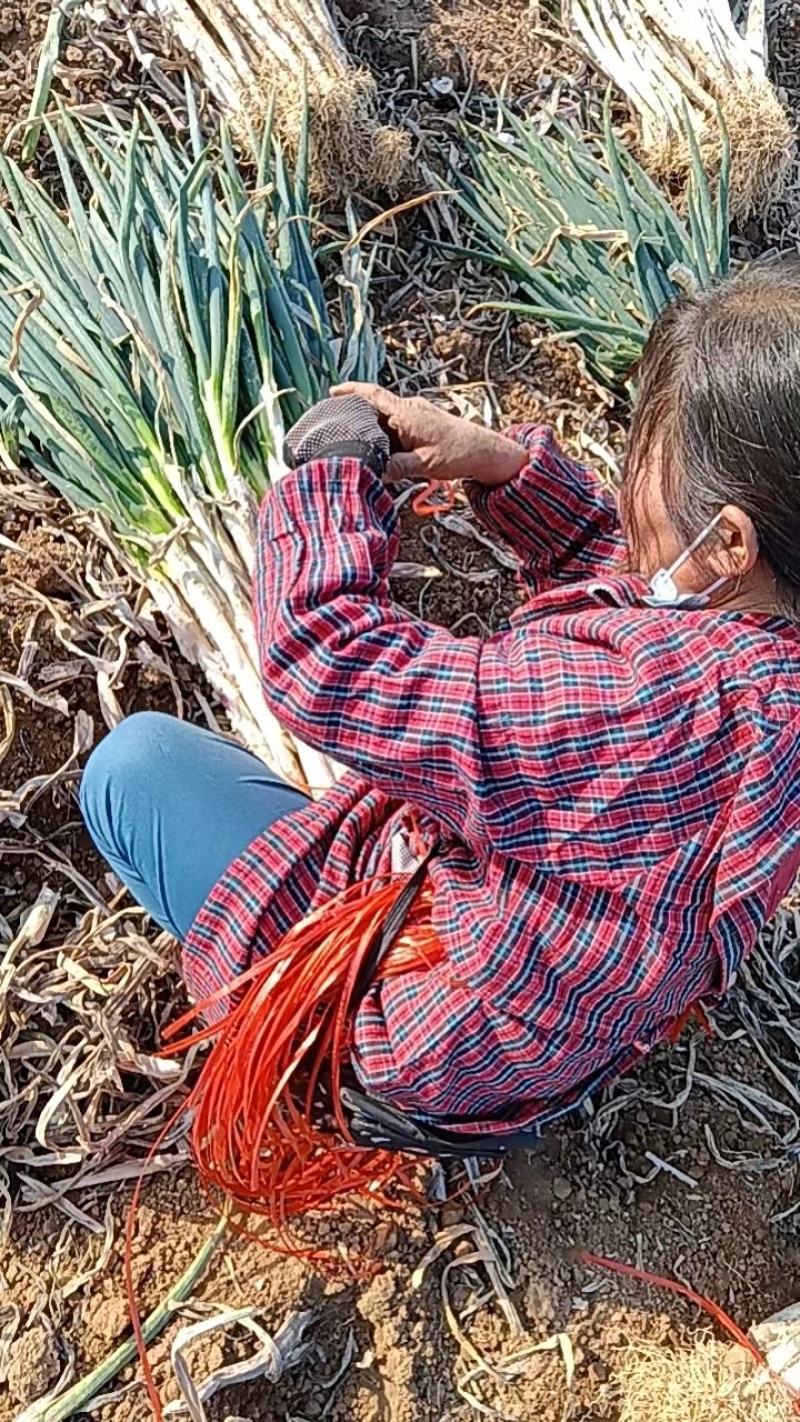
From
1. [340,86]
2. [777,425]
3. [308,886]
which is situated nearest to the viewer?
[777,425]

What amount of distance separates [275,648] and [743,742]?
0.45 m

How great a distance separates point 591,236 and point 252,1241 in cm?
164

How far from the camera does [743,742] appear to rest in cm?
111

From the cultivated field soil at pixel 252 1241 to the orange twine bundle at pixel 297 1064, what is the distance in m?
0.13

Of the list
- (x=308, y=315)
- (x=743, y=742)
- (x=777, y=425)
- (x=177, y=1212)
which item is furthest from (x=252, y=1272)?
(x=308, y=315)

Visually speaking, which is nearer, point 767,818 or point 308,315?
point 767,818

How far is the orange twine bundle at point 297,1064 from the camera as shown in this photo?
140cm

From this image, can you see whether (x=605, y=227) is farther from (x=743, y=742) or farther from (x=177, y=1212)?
(x=177, y=1212)

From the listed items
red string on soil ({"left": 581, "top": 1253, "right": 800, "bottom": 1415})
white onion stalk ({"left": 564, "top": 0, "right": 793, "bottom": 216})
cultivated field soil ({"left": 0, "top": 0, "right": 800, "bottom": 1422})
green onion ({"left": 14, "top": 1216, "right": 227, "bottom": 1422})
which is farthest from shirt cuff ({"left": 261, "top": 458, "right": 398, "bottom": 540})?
white onion stalk ({"left": 564, "top": 0, "right": 793, "bottom": 216})

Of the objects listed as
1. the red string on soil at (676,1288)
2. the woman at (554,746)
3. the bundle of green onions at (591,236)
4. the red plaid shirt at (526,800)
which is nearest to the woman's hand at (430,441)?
the woman at (554,746)

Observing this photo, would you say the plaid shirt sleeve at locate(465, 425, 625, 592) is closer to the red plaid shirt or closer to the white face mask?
the red plaid shirt

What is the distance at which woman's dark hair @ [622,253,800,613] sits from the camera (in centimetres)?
111

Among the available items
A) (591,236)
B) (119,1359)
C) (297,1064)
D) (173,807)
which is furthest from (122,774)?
(591,236)

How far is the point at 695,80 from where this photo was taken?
8.18ft
